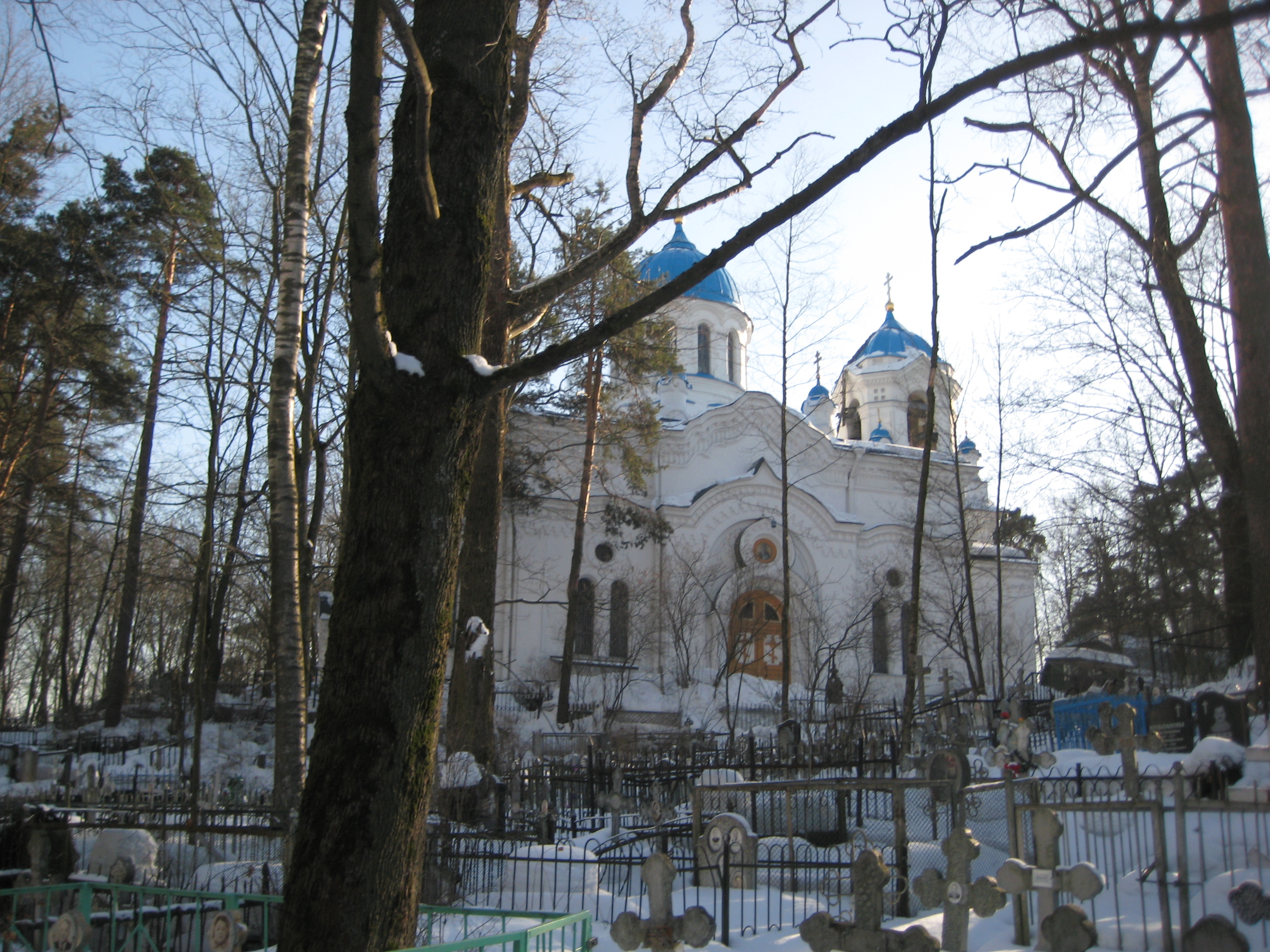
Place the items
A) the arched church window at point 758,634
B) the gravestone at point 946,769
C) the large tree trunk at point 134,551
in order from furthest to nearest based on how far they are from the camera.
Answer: the arched church window at point 758,634 → the large tree trunk at point 134,551 → the gravestone at point 946,769

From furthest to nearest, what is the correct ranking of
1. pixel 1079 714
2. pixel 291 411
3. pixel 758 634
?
pixel 758 634
pixel 1079 714
pixel 291 411

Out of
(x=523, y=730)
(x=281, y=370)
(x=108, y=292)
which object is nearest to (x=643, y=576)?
(x=523, y=730)

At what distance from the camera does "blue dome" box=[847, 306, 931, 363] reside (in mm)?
33969

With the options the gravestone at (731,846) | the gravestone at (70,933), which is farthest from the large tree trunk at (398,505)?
the gravestone at (731,846)

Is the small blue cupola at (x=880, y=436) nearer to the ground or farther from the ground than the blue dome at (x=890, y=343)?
nearer to the ground

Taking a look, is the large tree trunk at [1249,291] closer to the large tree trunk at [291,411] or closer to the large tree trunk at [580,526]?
the large tree trunk at [291,411]

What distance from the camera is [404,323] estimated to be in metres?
3.58

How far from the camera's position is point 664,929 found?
5.19 metres

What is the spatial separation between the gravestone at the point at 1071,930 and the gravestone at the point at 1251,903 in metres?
0.65

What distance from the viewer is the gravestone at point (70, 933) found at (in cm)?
522

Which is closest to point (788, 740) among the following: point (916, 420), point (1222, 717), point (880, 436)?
point (1222, 717)

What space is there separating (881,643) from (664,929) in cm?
2397

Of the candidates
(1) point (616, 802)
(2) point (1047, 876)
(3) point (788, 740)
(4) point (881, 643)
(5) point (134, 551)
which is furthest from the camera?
(4) point (881, 643)

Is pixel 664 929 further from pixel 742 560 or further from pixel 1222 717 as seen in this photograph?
pixel 742 560
